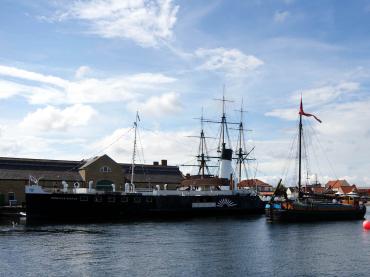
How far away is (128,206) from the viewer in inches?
2616

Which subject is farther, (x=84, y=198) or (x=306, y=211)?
(x=84, y=198)

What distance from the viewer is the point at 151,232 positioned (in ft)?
157

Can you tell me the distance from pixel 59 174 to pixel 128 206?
24.7 meters

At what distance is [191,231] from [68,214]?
20707 millimetres

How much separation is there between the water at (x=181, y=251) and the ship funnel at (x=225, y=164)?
26.0m

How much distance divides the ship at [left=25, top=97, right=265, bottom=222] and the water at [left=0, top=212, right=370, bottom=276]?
9929mm

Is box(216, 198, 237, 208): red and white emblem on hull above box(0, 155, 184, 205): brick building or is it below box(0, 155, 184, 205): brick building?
below


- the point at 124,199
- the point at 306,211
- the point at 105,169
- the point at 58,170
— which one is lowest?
the point at 306,211

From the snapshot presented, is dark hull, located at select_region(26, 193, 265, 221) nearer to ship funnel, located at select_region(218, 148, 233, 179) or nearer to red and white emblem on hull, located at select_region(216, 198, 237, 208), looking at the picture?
red and white emblem on hull, located at select_region(216, 198, 237, 208)

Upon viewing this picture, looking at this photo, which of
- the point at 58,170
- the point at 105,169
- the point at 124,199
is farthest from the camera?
the point at 58,170

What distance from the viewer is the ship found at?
61938 millimetres

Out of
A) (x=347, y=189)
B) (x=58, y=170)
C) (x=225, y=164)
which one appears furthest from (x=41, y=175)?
(x=347, y=189)

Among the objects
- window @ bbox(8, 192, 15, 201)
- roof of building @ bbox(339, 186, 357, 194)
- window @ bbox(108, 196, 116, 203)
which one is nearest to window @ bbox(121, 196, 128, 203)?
→ window @ bbox(108, 196, 116, 203)

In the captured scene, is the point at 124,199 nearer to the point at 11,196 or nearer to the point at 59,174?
the point at 11,196
